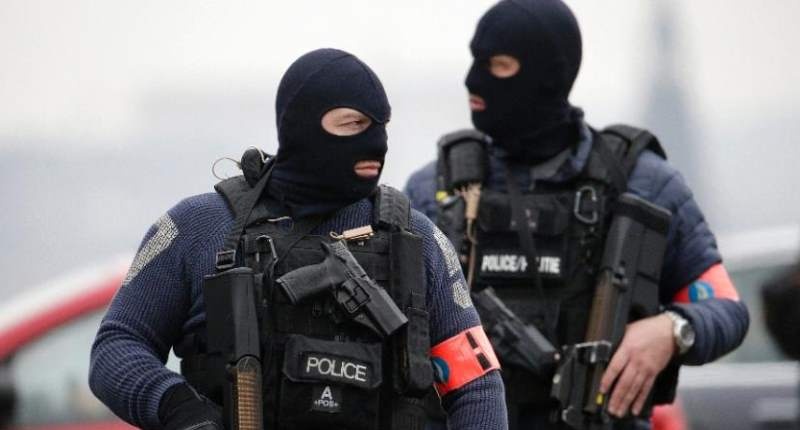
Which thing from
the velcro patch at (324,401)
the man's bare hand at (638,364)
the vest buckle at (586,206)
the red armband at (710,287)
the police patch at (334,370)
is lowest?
the man's bare hand at (638,364)

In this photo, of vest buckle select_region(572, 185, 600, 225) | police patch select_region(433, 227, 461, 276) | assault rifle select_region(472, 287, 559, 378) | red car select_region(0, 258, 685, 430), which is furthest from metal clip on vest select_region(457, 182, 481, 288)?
red car select_region(0, 258, 685, 430)

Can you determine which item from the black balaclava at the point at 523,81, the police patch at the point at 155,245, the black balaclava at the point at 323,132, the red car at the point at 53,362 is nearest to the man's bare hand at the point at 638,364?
the black balaclava at the point at 523,81

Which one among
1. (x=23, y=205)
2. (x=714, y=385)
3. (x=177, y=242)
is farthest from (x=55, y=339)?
(x=23, y=205)

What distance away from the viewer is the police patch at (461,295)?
12.2 feet

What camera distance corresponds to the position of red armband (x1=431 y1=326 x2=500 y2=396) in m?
3.66

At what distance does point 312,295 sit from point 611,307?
1.35 m

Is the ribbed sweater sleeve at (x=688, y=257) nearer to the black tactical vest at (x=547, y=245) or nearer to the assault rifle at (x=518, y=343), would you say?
the black tactical vest at (x=547, y=245)

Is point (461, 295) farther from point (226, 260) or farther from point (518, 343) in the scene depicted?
point (518, 343)

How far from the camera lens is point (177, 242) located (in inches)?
142

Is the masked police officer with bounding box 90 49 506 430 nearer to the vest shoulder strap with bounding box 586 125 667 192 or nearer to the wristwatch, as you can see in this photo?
the wristwatch

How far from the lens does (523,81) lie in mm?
4879

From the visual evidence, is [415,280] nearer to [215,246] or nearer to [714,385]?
[215,246]

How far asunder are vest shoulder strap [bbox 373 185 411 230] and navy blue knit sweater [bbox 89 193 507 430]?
0.12ft

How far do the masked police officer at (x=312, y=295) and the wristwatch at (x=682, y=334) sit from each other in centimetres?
101
